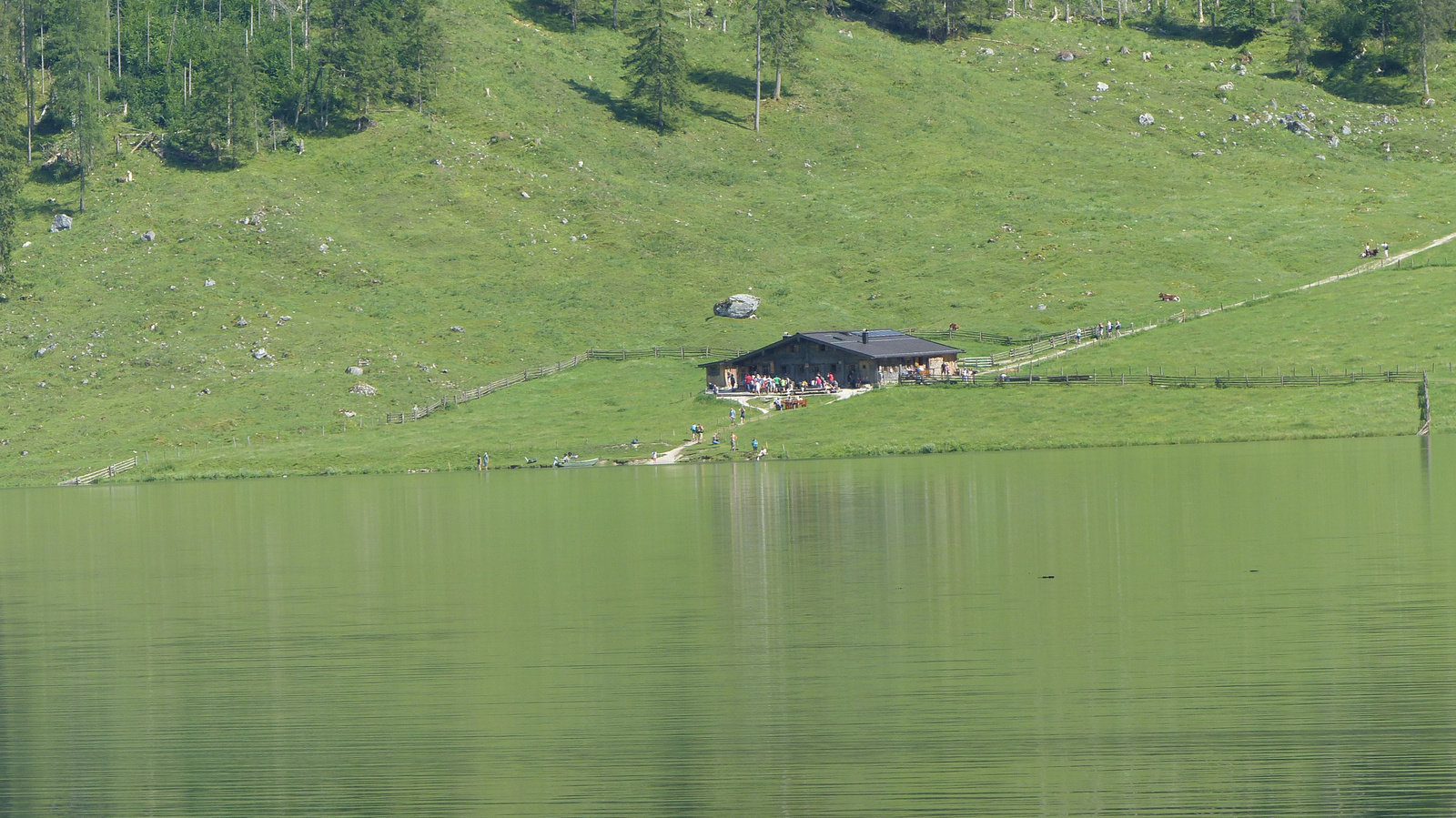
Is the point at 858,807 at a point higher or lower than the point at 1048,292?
lower

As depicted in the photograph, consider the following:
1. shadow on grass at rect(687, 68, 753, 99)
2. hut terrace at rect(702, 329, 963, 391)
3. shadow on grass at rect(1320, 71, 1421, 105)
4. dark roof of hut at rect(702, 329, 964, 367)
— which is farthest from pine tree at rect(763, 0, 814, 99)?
dark roof of hut at rect(702, 329, 964, 367)

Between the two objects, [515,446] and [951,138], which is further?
[951,138]

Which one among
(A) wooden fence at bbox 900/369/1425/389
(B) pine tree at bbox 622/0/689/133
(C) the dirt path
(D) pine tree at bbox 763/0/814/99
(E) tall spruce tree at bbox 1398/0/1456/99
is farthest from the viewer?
(E) tall spruce tree at bbox 1398/0/1456/99

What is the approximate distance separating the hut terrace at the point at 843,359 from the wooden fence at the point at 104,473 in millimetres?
40454

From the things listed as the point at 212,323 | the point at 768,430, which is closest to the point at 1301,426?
the point at 768,430

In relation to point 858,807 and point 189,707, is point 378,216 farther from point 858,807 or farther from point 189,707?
point 858,807

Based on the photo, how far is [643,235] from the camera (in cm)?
14462

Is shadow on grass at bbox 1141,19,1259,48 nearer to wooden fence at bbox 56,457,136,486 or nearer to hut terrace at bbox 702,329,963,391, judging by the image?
hut terrace at bbox 702,329,963,391

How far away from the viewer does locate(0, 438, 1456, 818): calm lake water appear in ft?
60.4

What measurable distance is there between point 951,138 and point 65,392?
96870 mm

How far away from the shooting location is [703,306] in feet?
430

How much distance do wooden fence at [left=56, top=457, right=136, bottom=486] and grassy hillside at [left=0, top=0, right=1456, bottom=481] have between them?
6.67ft

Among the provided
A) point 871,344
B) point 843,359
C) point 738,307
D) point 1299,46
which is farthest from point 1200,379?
point 1299,46

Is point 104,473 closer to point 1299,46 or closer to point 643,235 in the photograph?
point 643,235
